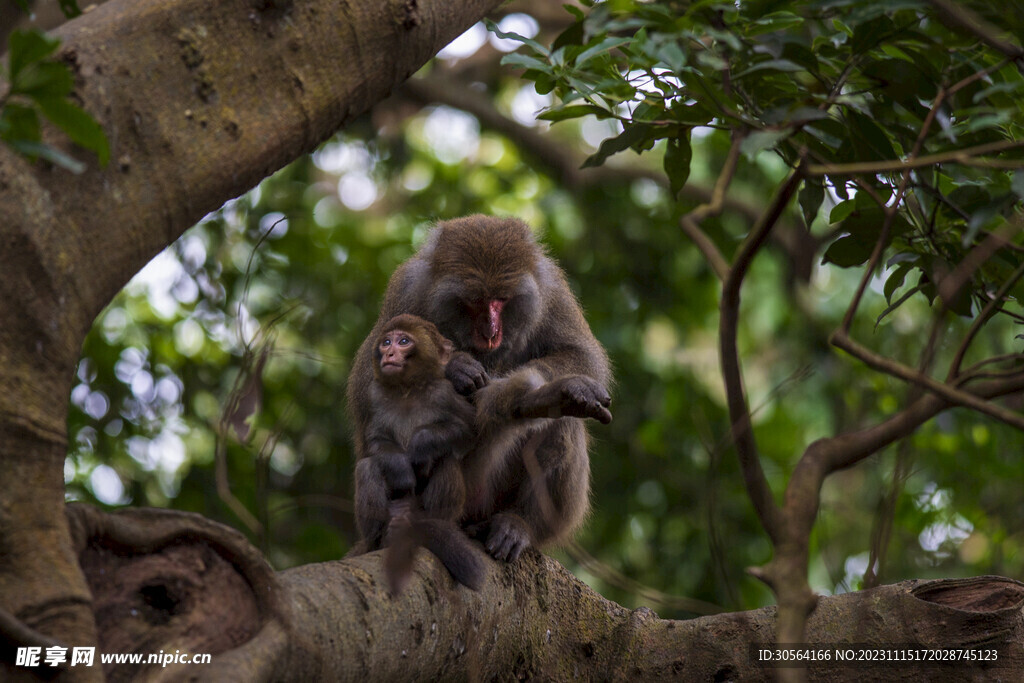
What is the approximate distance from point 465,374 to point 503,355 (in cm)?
52

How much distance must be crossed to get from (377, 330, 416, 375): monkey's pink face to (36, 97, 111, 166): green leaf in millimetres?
2434

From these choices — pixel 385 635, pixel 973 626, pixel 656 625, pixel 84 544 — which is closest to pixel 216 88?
pixel 84 544

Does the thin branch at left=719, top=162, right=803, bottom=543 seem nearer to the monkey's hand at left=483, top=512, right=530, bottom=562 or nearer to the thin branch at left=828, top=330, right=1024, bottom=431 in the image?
the thin branch at left=828, top=330, right=1024, bottom=431

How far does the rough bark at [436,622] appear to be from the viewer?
233cm

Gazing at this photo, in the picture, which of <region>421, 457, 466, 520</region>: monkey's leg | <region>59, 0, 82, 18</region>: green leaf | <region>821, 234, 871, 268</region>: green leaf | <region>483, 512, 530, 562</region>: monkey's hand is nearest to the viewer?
<region>59, 0, 82, 18</region>: green leaf

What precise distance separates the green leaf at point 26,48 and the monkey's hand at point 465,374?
274 centimetres

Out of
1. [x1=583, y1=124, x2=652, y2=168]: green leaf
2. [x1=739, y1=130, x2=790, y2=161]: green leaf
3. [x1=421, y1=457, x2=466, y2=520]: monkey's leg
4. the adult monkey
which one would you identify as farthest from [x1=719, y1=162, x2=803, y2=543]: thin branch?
[x1=421, y1=457, x2=466, y2=520]: monkey's leg

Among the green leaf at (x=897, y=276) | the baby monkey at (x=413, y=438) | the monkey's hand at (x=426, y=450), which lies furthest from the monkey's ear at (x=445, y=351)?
the green leaf at (x=897, y=276)

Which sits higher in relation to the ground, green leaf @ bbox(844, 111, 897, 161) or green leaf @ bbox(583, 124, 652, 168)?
green leaf @ bbox(844, 111, 897, 161)

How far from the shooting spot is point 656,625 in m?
4.03

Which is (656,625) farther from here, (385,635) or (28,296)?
(28,296)

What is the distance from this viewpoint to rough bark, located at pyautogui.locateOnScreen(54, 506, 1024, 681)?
7.65 feet

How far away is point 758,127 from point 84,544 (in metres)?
2.03

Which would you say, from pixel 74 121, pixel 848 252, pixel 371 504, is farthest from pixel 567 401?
pixel 74 121
